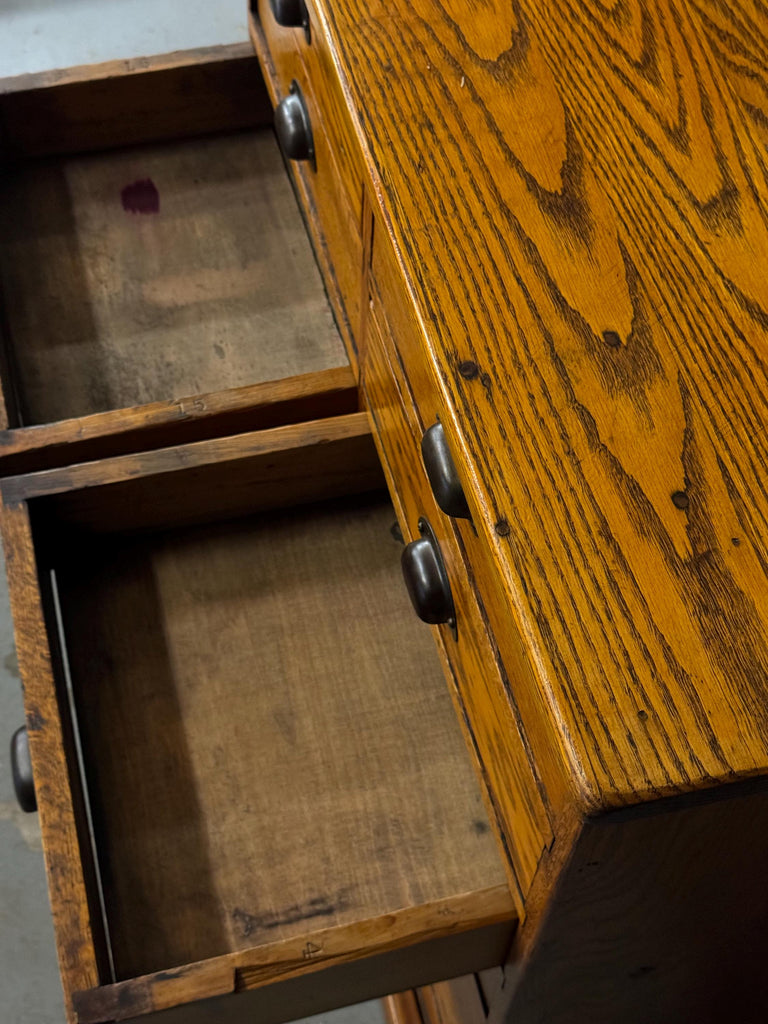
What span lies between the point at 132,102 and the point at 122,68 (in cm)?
3

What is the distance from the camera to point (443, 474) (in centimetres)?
51

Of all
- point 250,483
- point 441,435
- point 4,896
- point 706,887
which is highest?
point 441,435

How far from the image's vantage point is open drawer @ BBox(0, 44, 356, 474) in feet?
3.38

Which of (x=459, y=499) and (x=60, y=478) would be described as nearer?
(x=459, y=499)

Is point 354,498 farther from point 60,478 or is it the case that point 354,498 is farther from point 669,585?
point 669,585

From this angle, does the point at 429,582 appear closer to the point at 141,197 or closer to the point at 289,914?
the point at 289,914

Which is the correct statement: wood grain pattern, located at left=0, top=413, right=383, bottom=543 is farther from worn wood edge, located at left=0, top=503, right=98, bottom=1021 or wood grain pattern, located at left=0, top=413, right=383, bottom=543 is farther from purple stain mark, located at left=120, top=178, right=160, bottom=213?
purple stain mark, located at left=120, top=178, right=160, bottom=213

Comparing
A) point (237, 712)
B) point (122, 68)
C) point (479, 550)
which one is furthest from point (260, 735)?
point (122, 68)

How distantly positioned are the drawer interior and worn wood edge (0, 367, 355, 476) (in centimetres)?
8

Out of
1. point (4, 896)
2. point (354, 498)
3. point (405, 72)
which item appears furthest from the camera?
point (4, 896)

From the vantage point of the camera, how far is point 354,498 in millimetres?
951

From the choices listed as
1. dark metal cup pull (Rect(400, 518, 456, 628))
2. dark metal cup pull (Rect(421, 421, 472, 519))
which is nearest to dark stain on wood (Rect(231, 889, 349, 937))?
dark metal cup pull (Rect(400, 518, 456, 628))

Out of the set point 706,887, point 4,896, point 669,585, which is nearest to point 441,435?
point 669,585

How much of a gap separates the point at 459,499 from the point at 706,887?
0.22m
